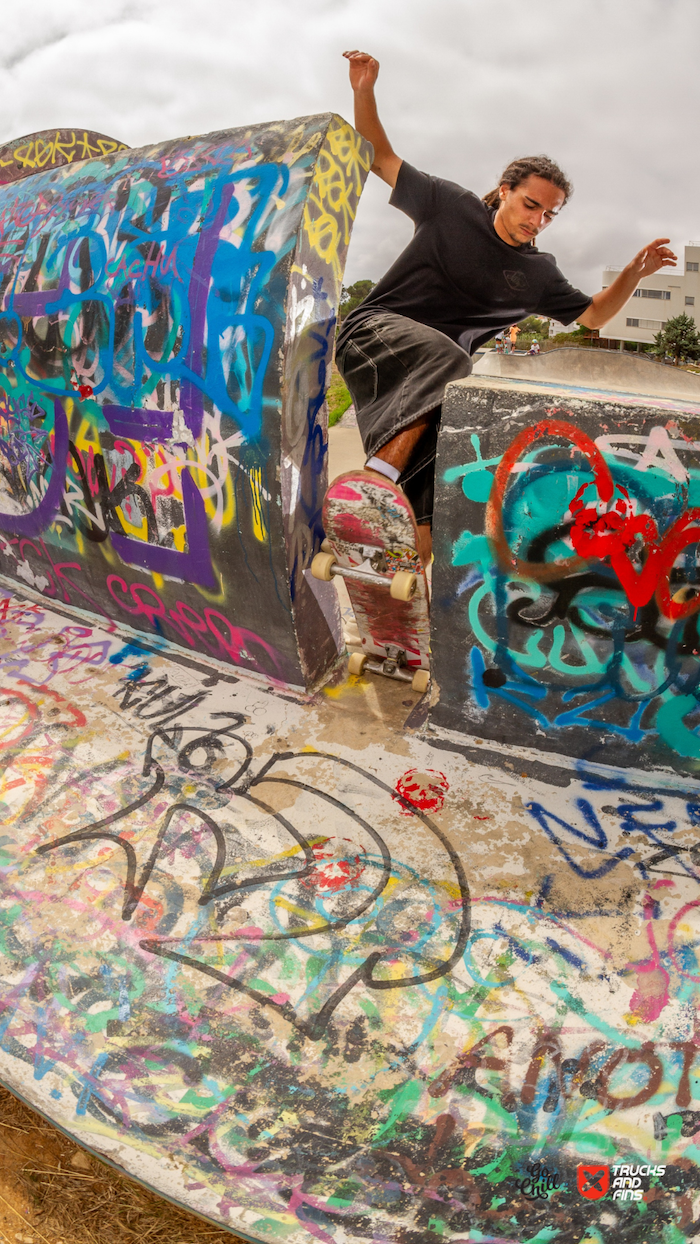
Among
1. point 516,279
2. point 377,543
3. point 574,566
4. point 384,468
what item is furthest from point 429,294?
point 574,566

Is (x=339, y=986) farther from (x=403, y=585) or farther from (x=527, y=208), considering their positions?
(x=527, y=208)

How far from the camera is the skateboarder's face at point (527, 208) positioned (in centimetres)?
368

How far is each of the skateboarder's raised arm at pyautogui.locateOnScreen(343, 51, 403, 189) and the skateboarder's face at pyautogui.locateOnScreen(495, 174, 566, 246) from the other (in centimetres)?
64

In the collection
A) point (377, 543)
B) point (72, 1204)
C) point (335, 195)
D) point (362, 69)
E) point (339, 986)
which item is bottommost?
point (72, 1204)

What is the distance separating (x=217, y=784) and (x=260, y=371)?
1.75 meters

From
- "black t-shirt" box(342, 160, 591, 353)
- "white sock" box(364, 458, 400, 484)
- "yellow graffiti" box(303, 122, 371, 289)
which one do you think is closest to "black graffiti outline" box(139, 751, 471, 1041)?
"white sock" box(364, 458, 400, 484)

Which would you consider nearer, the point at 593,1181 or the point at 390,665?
the point at 593,1181

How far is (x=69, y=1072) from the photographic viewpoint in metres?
2.16

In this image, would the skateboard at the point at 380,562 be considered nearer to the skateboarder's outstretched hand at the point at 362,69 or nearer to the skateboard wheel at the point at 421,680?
the skateboard wheel at the point at 421,680

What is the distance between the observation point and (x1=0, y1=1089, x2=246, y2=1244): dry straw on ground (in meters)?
2.10

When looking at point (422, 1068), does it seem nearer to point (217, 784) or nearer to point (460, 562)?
point (217, 784)

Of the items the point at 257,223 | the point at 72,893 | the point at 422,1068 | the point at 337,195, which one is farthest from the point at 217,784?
the point at 337,195

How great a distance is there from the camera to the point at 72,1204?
7.15 ft

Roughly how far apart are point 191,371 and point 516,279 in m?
1.99
